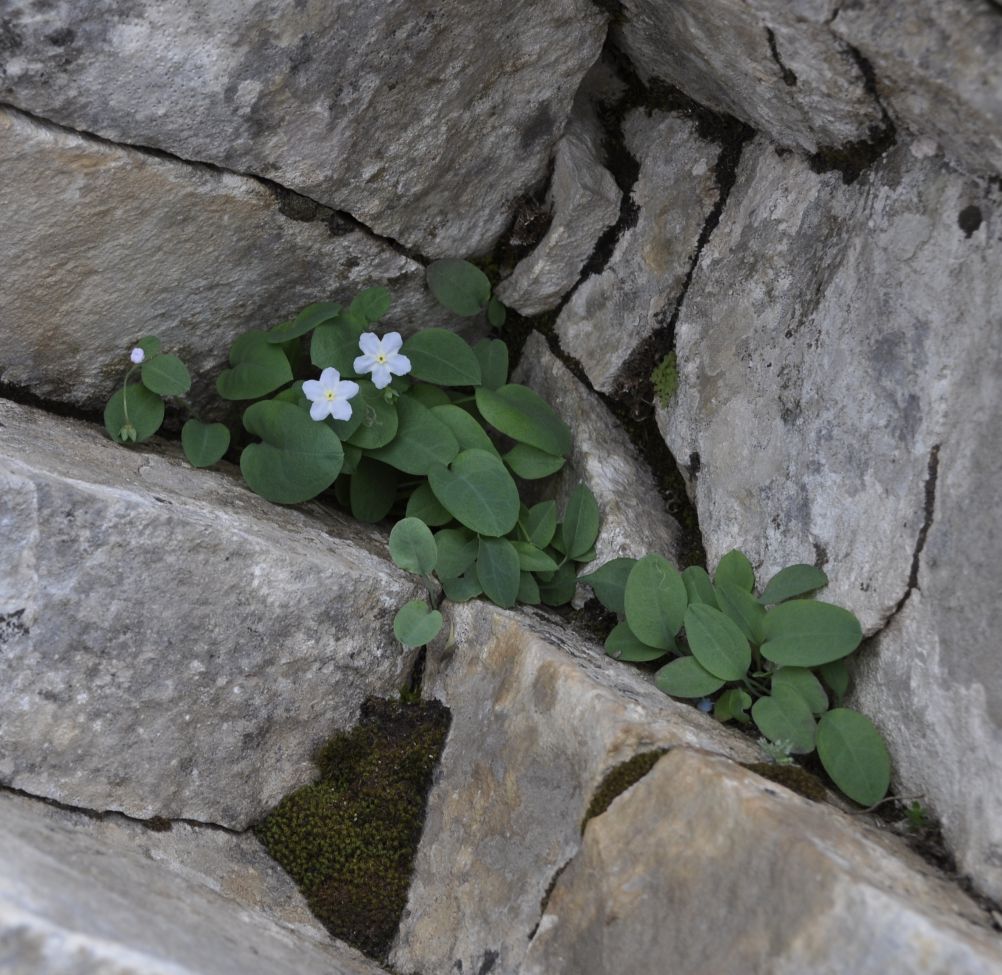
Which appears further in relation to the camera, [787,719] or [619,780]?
[787,719]

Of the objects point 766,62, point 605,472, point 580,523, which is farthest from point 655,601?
point 766,62

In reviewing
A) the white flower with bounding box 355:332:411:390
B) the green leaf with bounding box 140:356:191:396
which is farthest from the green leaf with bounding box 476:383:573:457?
the green leaf with bounding box 140:356:191:396

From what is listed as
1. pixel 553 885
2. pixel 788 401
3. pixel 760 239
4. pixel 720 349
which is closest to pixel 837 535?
pixel 788 401

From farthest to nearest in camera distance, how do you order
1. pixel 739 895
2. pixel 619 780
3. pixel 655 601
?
pixel 655 601 < pixel 619 780 < pixel 739 895

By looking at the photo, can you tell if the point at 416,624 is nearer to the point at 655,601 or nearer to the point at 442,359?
the point at 655,601

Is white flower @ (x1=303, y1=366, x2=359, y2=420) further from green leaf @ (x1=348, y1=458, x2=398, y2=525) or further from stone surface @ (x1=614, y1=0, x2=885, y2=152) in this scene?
stone surface @ (x1=614, y1=0, x2=885, y2=152)

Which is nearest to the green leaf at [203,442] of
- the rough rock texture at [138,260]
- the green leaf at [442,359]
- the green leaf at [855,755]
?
→ the rough rock texture at [138,260]
